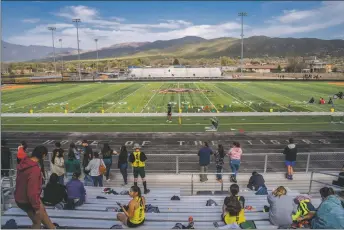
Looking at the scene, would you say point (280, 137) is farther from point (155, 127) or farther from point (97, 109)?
point (97, 109)

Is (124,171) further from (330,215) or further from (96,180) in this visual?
(330,215)

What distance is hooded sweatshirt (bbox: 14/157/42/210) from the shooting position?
5.34m

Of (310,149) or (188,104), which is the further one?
(188,104)

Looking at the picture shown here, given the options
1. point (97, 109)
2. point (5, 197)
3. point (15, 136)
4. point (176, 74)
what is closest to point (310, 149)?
point (5, 197)

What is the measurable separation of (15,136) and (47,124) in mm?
4141

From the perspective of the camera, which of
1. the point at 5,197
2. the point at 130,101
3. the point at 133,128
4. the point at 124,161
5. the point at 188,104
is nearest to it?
the point at 5,197

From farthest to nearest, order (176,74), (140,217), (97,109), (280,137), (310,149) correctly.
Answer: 1. (176,74)
2. (97,109)
3. (280,137)
4. (310,149)
5. (140,217)

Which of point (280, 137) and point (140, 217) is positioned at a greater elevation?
point (140, 217)

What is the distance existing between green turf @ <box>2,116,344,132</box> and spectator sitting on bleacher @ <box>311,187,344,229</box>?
1773 cm

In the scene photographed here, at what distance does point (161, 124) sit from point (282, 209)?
2002cm

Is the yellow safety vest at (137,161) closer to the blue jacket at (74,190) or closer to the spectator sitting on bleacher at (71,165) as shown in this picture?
the spectator sitting on bleacher at (71,165)

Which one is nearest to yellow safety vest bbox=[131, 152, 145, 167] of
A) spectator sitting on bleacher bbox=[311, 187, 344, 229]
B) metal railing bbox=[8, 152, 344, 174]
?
spectator sitting on bleacher bbox=[311, 187, 344, 229]

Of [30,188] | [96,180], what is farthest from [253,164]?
[30,188]

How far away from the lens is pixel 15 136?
A: 22688 mm
